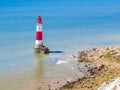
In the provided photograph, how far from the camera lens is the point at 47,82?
1916 centimetres

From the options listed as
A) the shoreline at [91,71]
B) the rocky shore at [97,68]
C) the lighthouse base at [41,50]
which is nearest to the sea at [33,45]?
the lighthouse base at [41,50]

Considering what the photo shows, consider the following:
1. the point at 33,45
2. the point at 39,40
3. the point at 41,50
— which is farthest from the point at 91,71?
the point at 33,45

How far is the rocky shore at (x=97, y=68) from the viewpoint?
17766 millimetres

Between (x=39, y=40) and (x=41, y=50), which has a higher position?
(x=39, y=40)

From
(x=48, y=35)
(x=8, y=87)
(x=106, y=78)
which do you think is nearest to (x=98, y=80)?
(x=106, y=78)

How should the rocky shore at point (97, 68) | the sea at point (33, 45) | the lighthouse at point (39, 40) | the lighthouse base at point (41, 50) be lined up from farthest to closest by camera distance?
the lighthouse base at point (41, 50)
the lighthouse at point (39, 40)
the sea at point (33, 45)
the rocky shore at point (97, 68)

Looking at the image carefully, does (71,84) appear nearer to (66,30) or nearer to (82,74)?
(82,74)

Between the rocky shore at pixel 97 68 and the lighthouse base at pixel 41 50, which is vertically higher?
the lighthouse base at pixel 41 50

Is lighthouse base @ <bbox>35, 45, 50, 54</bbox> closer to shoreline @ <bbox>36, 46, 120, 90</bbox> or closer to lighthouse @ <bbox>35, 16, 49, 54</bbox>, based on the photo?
lighthouse @ <bbox>35, 16, 49, 54</bbox>

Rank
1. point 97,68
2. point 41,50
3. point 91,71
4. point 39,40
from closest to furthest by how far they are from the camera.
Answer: point 91,71
point 97,68
point 39,40
point 41,50

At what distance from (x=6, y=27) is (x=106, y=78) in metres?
22.4

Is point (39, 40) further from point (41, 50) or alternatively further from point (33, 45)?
point (33, 45)

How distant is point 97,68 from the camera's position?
20.8 metres

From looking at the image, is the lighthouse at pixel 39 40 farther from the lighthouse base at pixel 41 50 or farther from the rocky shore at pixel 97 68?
the rocky shore at pixel 97 68
